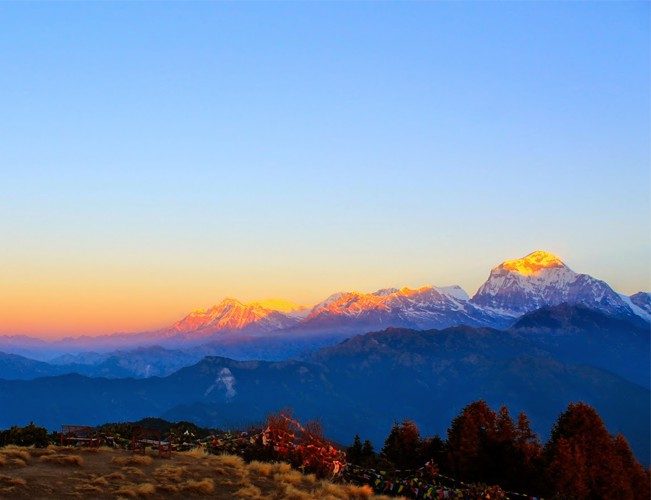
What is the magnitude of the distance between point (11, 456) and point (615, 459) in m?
46.5

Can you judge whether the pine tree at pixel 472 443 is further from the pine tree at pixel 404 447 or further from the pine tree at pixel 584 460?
the pine tree at pixel 404 447

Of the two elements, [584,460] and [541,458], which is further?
[541,458]

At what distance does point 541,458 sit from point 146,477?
34.9 m

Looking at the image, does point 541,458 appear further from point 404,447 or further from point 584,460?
point 404,447

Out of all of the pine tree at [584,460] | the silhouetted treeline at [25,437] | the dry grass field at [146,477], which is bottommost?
the pine tree at [584,460]

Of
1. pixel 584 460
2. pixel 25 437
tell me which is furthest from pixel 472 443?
pixel 25 437

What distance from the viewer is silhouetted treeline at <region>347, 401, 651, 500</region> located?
54.2m

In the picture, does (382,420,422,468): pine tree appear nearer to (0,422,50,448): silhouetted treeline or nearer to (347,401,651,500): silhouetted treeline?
(347,401,651,500): silhouetted treeline

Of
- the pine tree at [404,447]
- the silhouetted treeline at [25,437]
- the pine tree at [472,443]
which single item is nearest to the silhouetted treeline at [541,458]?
the pine tree at [472,443]

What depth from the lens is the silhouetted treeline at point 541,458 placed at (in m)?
54.2

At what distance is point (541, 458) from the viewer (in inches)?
2243

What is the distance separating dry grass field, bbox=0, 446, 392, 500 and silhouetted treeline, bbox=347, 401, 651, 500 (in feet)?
55.8

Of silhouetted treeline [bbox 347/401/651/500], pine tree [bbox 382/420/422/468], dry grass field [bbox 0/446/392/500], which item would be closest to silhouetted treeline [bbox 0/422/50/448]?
dry grass field [bbox 0/446/392/500]

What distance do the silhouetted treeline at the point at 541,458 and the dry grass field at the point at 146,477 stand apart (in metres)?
17.0
